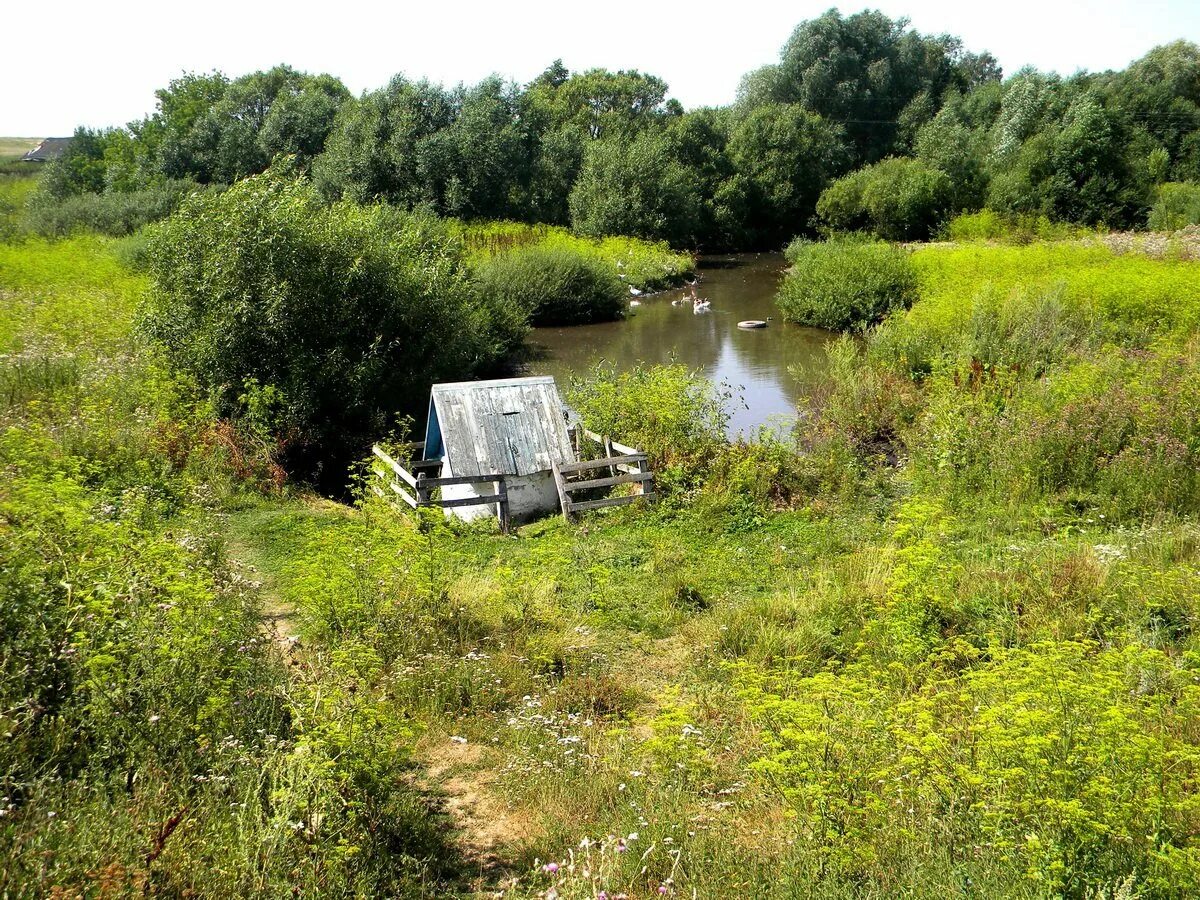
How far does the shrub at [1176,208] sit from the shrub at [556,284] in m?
21.1

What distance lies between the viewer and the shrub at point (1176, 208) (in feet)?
109

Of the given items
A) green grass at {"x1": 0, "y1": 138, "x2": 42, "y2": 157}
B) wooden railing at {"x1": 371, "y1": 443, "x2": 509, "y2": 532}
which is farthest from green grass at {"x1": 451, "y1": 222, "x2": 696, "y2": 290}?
green grass at {"x1": 0, "y1": 138, "x2": 42, "y2": 157}

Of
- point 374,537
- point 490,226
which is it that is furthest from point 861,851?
point 490,226

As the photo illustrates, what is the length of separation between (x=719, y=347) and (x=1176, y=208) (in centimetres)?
2239

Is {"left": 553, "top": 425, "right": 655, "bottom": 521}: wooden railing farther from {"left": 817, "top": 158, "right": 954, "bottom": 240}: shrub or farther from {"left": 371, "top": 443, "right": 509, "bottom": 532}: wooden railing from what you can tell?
{"left": 817, "top": 158, "right": 954, "bottom": 240}: shrub

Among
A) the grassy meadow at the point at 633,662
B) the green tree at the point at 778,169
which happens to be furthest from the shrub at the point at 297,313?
the green tree at the point at 778,169

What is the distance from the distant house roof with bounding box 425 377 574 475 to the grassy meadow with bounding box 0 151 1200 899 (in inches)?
41.8

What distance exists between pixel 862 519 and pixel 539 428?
4.46 m

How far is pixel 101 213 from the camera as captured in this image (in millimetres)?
31062

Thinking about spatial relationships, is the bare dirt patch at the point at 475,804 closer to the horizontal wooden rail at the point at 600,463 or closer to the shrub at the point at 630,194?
the horizontal wooden rail at the point at 600,463

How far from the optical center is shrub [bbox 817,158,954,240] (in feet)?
127

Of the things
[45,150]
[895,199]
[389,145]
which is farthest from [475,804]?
[45,150]

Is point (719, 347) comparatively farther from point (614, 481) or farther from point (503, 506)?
point (503, 506)

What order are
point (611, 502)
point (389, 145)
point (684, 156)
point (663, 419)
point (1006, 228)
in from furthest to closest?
point (684, 156) < point (1006, 228) < point (389, 145) < point (663, 419) < point (611, 502)
